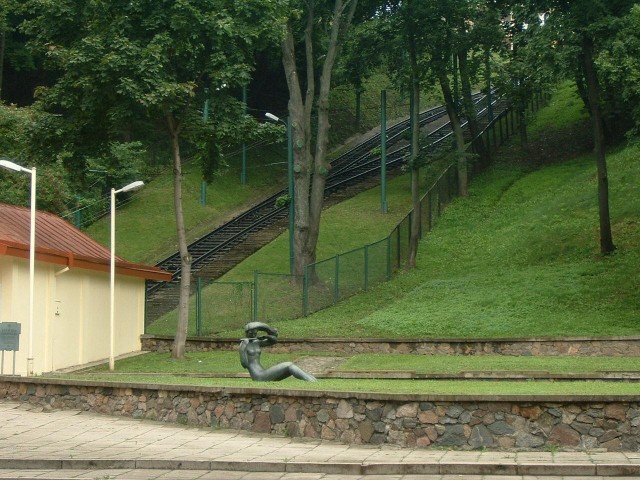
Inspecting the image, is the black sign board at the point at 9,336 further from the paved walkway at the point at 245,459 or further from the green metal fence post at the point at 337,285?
the green metal fence post at the point at 337,285

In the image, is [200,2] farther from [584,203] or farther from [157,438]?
[584,203]

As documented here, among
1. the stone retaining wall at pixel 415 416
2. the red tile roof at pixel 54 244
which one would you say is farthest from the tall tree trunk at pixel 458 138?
the stone retaining wall at pixel 415 416

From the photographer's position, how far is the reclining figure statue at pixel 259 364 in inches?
731

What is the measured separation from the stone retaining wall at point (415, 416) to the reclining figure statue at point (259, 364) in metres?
1.96

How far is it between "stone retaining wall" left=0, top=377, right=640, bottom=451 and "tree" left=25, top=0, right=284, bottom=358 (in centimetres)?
1071

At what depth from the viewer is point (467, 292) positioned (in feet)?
108

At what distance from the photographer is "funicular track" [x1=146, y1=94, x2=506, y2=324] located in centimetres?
3719

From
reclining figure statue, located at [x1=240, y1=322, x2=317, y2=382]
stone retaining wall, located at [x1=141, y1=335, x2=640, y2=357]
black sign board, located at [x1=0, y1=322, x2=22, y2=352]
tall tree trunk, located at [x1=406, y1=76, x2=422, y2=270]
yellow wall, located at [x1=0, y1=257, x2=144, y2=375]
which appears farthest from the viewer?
tall tree trunk, located at [x1=406, y1=76, x2=422, y2=270]

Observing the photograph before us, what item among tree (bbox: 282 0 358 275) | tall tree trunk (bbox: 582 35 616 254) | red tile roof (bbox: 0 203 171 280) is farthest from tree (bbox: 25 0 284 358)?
tall tree trunk (bbox: 582 35 616 254)

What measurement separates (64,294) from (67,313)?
0.56 m

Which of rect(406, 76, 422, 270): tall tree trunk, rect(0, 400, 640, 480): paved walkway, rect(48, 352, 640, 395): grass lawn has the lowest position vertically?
rect(0, 400, 640, 480): paved walkway

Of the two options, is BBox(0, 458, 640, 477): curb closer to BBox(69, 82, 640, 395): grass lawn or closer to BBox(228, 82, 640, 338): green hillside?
BBox(69, 82, 640, 395): grass lawn

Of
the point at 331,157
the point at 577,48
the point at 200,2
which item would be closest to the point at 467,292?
the point at 577,48

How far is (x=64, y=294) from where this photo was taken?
27.0 m
